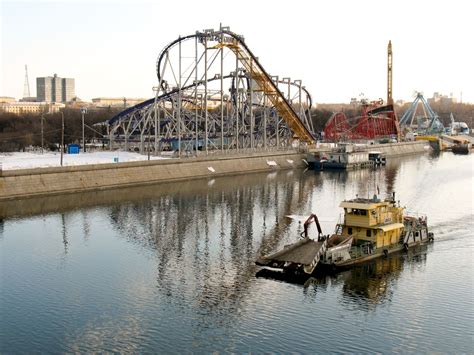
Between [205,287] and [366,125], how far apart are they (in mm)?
117639

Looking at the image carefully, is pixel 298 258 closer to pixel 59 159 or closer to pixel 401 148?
pixel 59 159

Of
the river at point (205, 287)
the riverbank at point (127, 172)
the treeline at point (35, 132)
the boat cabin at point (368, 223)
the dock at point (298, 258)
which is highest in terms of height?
the treeline at point (35, 132)

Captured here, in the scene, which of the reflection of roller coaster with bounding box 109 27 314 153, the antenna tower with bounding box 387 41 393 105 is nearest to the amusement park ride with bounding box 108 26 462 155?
the reflection of roller coaster with bounding box 109 27 314 153

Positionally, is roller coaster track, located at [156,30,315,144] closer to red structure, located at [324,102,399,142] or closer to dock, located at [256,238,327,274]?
red structure, located at [324,102,399,142]

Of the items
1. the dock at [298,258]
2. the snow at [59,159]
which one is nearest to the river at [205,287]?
the dock at [298,258]

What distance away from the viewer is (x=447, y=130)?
583 feet

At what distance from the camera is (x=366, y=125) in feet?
458

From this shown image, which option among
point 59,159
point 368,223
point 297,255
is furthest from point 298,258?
point 59,159

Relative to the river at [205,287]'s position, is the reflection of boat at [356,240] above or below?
above

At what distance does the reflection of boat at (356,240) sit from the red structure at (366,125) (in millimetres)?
88411

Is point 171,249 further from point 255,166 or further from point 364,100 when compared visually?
point 364,100

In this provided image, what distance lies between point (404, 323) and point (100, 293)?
13.0m

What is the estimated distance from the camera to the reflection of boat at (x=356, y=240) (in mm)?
29797

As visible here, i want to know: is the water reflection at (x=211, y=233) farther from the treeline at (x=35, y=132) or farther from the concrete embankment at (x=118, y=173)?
the treeline at (x=35, y=132)
